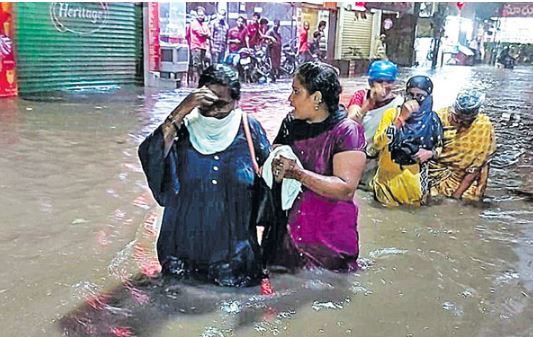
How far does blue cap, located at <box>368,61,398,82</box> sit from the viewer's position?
4.28 m

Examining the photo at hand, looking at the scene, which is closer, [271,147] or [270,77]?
[271,147]

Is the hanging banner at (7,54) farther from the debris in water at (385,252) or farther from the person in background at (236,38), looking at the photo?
the debris in water at (385,252)

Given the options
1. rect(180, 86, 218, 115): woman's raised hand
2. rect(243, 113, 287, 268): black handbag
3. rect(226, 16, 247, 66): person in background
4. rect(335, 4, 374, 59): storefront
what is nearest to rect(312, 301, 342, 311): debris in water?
rect(243, 113, 287, 268): black handbag

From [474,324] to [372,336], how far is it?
21.2 inches

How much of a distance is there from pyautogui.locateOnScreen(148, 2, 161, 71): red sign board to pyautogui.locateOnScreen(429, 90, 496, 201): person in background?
1013cm

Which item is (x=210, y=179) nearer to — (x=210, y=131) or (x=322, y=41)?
(x=210, y=131)

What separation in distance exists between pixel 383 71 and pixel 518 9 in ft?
128

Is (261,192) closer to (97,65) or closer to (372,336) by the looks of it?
(372,336)

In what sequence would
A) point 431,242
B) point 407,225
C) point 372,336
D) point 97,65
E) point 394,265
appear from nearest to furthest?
point 372,336, point 394,265, point 431,242, point 407,225, point 97,65

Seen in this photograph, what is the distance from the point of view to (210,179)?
2848 mm

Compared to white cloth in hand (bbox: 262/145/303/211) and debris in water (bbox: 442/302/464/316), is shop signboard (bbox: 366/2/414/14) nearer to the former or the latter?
debris in water (bbox: 442/302/464/316)

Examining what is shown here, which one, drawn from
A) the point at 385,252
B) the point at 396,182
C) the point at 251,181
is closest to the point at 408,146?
the point at 396,182

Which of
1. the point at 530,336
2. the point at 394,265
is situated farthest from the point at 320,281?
the point at 530,336

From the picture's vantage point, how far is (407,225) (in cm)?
446
